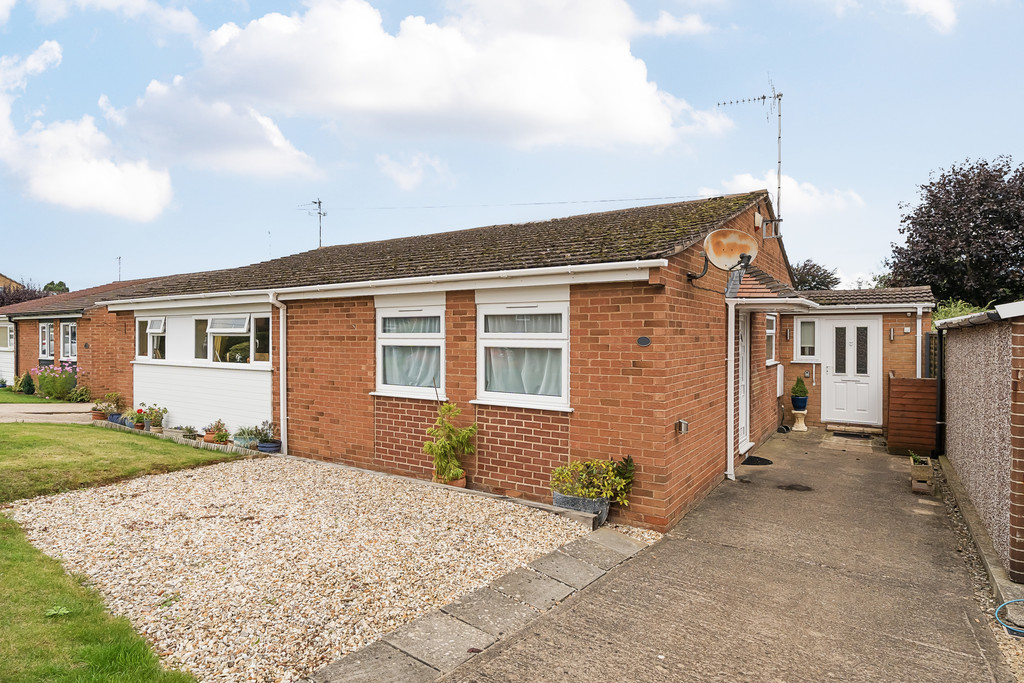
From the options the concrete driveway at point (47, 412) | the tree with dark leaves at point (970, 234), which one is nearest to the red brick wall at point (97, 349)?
the concrete driveway at point (47, 412)

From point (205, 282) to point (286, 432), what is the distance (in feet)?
14.8

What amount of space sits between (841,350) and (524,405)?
28.5 feet

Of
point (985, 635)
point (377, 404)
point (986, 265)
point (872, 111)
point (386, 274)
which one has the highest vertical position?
point (872, 111)

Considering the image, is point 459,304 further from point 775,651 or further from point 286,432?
point 775,651

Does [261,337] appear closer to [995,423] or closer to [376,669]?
[376,669]

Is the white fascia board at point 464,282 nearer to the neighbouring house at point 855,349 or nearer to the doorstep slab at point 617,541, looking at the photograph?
the doorstep slab at point 617,541

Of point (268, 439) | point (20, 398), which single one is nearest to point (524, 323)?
point (268, 439)

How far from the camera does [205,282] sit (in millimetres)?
11414

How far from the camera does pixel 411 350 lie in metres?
7.55

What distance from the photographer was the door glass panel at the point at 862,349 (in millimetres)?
11438

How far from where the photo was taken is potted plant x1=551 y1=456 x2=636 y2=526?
18.2 ft

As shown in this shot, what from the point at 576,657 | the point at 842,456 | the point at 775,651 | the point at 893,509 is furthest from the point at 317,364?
the point at 842,456

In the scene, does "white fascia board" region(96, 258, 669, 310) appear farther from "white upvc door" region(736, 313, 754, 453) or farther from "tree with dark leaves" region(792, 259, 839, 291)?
"tree with dark leaves" region(792, 259, 839, 291)

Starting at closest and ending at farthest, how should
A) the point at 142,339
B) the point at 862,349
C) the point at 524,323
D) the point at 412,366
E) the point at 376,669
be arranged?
the point at 376,669
the point at 524,323
the point at 412,366
the point at 862,349
the point at 142,339
